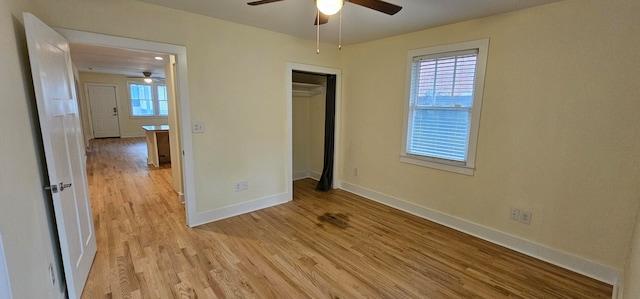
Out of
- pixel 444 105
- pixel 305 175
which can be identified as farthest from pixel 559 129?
pixel 305 175

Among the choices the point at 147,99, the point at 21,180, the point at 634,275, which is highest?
the point at 147,99

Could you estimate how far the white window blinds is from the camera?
2.99 m

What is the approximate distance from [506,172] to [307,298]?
7.49 ft

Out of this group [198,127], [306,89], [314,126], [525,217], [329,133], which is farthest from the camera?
[314,126]

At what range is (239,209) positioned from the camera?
139 inches

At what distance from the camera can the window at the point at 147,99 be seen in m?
10.2

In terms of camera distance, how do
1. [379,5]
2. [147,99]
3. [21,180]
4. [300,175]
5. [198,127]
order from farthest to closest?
[147,99], [300,175], [198,127], [379,5], [21,180]

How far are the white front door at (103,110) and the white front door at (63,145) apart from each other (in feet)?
30.2

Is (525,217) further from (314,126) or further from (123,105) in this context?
(123,105)

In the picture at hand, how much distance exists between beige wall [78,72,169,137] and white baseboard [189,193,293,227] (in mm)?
7232

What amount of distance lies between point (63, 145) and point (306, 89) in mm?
3487

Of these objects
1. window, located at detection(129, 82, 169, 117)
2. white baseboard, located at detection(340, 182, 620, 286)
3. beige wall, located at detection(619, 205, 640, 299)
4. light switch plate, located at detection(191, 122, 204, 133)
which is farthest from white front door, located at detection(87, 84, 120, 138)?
beige wall, located at detection(619, 205, 640, 299)

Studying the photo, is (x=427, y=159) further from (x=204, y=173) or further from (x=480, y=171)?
(x=204, y=173)

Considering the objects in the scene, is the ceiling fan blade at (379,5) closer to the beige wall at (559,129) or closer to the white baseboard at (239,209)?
the beige wall at (559,129)
